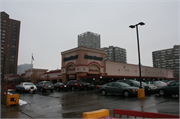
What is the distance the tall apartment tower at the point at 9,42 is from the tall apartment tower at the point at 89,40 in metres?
50.1

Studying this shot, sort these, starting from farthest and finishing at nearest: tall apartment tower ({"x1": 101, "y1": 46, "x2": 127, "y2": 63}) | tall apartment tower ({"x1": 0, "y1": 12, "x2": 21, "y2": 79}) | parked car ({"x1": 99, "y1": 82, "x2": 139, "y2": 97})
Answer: tall apartment tower ({"x1": 101, "y1": 46, "x2": 127, "y2": 63})
tall apartment tower ({"x1": 0, "y1": 12, "x2": 21, "y2": 79})
parked car ({"x1": 99, "y1": 82, "x2": 139, "y2": 97})

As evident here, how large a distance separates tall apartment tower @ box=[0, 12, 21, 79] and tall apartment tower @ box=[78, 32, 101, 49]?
50067 mm

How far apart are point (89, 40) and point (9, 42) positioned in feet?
192

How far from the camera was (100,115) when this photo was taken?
A: 3654 millimetres

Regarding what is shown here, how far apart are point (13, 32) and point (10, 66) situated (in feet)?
77.9

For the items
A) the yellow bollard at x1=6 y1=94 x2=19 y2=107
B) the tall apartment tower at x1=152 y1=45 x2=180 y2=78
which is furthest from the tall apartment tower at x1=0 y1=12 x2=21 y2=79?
the tall apartment tower at x1=152 y1=45 x2=180 y2=78

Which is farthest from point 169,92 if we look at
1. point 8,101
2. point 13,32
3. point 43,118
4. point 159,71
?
point 13,32

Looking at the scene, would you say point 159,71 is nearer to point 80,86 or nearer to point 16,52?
point 80,86

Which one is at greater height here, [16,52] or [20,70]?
[16,52]

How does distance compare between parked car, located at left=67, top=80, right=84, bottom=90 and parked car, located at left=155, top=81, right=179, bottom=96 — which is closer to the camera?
parked car, located at left=155, top=81, right=179, bottom=96

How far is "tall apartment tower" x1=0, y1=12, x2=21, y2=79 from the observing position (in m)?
94.9

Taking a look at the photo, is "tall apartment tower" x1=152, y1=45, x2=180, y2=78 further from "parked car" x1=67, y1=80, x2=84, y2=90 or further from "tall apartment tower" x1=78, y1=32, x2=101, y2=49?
"parked car" x1=67, y1=80, x2=84, y2=90

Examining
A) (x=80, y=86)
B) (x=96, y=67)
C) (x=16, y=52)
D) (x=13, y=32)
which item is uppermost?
(x=13, y=32)

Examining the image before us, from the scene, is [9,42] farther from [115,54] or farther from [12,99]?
[12,99]
